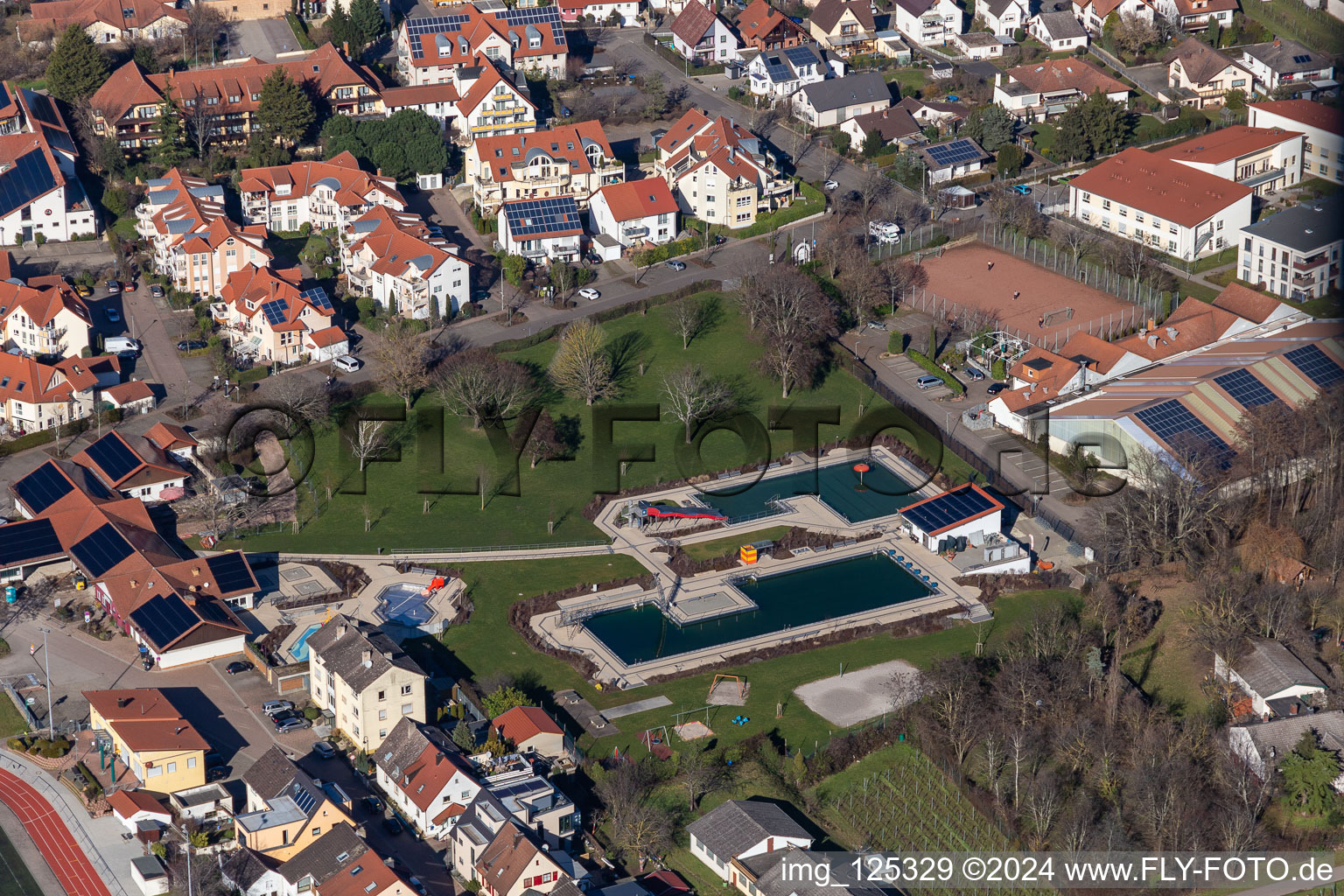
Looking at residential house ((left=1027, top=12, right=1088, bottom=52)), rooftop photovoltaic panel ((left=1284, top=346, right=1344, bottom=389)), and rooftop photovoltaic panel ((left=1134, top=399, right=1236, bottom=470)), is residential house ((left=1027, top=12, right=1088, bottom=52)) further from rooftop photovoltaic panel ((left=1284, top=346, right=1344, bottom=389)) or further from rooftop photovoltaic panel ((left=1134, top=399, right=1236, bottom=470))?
rooftop photovoltaic panel ((left=1134, top=399, right=1236, bottom=470))

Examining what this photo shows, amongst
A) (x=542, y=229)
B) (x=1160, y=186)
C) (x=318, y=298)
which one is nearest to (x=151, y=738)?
(x=318, y=298)

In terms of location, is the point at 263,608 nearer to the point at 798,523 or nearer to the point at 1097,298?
the point at 798,523

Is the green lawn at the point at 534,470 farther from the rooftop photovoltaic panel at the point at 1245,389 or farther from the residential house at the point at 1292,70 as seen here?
the residential house at the point at 1292,70

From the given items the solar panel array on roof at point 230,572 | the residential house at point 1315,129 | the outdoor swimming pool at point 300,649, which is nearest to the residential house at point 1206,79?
the residential house at point 1315,129

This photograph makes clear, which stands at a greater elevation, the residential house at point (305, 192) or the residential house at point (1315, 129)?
the residential house at point (305, 192)

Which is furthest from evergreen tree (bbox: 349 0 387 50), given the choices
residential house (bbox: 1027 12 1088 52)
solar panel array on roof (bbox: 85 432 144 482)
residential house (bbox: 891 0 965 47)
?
solar panel array on roof (bbox: 85 432 144 482)
